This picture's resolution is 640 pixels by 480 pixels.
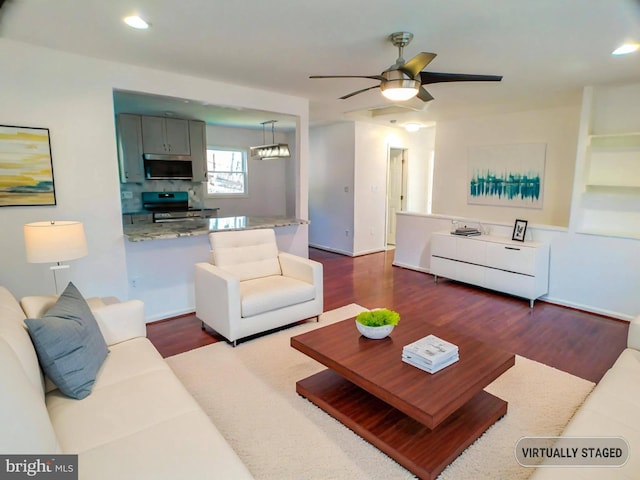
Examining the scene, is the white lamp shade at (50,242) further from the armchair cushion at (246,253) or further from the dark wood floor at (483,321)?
the armchair cushion at (246,253)

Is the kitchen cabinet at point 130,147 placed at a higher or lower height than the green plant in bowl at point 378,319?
higher

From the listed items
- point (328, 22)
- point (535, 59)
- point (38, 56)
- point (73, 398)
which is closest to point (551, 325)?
point (535, 59)

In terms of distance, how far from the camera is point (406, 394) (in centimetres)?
178

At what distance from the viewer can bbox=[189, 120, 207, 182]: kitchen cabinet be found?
638 centimetres

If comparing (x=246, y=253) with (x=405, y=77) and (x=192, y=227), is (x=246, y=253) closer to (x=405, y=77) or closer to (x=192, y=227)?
(x=192, y=227)

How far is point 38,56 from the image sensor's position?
2891mm

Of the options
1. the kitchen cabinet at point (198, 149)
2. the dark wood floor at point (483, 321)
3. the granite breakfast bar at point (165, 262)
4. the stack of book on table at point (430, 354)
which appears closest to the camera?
the stack of book on table at point (430, 354)

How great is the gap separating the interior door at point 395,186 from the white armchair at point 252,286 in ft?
13.8

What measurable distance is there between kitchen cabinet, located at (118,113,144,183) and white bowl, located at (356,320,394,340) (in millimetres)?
5055

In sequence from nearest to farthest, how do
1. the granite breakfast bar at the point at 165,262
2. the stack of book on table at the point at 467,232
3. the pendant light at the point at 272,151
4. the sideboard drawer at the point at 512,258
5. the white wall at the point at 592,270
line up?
the granite breakfast bar at the point at 165,262 < the white wall at the point at 592,270 < the sideboard drawer at the point at 512,258 < the stack of book on table at the point at 467,232 < the pendant light at the point at 272,151

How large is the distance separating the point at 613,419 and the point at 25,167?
13.3ft

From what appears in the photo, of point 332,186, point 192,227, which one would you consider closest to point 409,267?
point 332,186

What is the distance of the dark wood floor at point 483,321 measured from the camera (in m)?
3.09

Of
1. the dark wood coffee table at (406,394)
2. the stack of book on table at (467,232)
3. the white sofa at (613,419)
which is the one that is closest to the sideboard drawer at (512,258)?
the stack of book on table at (467,232)
